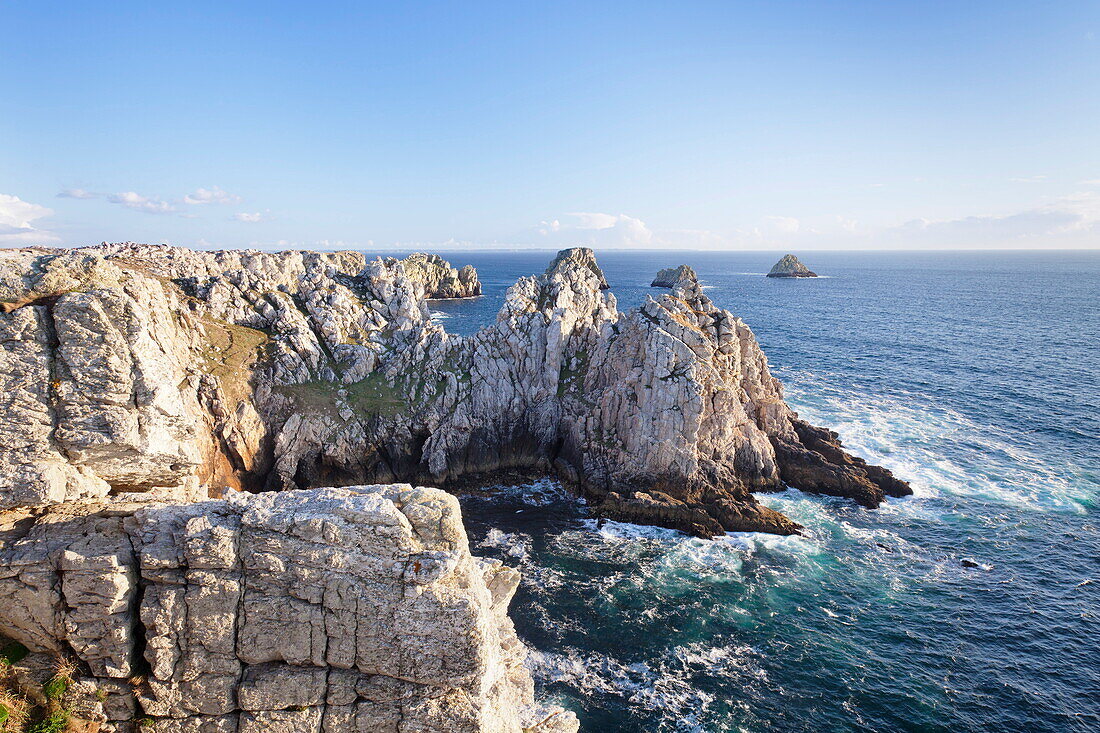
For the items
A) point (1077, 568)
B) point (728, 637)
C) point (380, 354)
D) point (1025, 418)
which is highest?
point (380, 354)

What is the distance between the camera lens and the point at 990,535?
4378 centimetres

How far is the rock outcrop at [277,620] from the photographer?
15.5m

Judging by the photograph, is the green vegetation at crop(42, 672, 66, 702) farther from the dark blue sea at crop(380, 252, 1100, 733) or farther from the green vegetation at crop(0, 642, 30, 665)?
the dark blue sea at crop(380, 252, 1100, 733)

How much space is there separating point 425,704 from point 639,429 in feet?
125

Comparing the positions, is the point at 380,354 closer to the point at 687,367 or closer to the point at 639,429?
the point at 639,429

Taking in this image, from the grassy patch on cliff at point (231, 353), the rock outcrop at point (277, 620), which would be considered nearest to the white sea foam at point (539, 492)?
the grassy patch on cliff at point (231, 353)

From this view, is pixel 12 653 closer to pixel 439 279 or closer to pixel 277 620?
pixel 277 620

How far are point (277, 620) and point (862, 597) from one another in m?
38.7

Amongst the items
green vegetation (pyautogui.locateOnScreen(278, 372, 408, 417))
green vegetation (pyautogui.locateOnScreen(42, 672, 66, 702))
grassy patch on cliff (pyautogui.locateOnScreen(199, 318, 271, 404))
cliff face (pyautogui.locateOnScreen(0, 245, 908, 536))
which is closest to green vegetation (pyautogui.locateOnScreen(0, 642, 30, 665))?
green vegetation (pyautogui.locateOnScreen(42, 672, 66, 702))

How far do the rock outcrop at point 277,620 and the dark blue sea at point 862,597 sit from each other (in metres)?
16.4

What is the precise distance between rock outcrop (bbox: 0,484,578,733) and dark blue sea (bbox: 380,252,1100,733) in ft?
53.7

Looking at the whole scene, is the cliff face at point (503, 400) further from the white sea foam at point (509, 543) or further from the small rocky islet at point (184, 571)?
the small rocky islet at point (184, 571)

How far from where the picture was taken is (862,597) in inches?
1460

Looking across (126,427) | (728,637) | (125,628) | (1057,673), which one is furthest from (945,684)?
(126,427)
